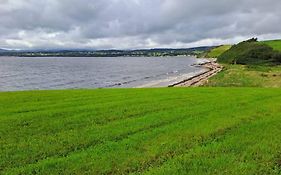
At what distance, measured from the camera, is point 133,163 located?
11.2m

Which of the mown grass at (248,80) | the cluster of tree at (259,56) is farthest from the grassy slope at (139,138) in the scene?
the cluster of tree at (259,56)

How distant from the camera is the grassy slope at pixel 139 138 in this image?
1102 centimetres

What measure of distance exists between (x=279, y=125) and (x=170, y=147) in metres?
7.18

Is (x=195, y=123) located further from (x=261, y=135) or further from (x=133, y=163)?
(x=133, y=163)

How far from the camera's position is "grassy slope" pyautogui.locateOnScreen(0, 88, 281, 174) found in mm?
11016

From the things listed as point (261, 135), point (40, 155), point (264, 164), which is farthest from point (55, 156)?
point (261, 135)

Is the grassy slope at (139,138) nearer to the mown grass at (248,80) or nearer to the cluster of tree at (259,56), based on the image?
the mown grass at (248,80)

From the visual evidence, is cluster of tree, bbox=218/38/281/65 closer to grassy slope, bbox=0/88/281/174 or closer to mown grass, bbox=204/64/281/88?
mown grass, bbox=204/64/281/88

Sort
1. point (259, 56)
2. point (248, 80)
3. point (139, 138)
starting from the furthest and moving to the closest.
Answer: point (259, 56) → point (248, 80) → point (139, 138)

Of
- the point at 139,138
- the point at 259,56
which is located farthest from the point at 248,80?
the point at 259,56

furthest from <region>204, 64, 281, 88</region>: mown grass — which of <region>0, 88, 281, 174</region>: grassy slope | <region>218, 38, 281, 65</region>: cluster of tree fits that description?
<region>218, 38, 281, 65</region>: cluster of tree

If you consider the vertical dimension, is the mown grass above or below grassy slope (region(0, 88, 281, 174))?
below

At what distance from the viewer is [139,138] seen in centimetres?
1438

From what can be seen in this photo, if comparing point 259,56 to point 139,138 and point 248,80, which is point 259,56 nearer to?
point 248,80
